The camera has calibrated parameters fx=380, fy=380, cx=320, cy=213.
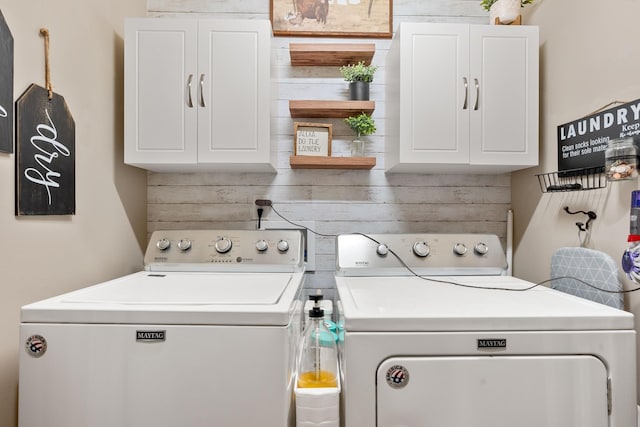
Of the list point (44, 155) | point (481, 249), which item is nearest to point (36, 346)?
point (44, 155)

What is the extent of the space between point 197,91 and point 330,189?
2.89 feet

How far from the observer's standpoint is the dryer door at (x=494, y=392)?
1.08 meters

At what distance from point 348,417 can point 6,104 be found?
144cm

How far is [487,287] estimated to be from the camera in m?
1.51

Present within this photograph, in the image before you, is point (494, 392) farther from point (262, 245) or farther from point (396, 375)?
point (262, 245)

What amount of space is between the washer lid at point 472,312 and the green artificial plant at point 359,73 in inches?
48.4

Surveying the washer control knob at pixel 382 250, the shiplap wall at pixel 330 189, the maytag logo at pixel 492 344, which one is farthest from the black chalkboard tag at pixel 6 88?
the maytag logo at pixel 492 344

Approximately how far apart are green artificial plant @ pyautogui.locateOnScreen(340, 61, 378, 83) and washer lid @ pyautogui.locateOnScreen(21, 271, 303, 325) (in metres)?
1.26

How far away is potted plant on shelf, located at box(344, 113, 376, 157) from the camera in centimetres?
208

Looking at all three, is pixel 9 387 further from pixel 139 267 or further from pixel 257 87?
pixel 257 87

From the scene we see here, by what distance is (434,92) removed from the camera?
1808 mm

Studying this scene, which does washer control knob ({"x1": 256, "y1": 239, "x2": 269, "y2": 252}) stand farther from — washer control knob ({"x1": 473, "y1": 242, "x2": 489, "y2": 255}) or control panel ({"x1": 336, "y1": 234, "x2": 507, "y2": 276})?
washer control knob ({"x1": 473, "y1": 242, "x2": 489, "y2": 255})

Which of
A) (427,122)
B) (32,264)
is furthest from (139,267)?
(427,122)

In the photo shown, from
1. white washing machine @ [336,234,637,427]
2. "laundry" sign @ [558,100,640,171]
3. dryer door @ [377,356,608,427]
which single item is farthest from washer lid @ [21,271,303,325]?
"laundry" sign @ [558,100,640,171]
